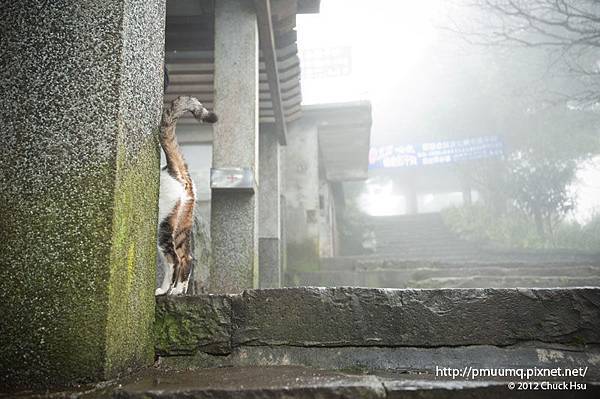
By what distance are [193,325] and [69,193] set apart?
Result: 901 millimetres

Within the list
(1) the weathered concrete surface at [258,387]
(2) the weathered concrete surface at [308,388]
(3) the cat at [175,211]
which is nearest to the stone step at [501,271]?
(3) the cat at [175,211]

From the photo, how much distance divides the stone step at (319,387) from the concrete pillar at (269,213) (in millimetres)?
5213

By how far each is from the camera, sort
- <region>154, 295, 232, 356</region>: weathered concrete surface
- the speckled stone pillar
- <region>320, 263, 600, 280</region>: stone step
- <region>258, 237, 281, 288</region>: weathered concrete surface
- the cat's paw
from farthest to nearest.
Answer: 1. <region>320, 263, 600, 280</region>: stone step
2. <region>258, 237, 281, 288</region>: weathered concrete surface
3. the cat's paw
4. <region>154, 295, 232, 356</region>: weathered concrete surface
5. the speckled stone pillar

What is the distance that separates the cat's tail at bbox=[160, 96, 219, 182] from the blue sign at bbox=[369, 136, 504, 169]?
19.6 meters

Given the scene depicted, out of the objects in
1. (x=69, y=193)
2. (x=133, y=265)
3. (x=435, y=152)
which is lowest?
(x=133, y=265)

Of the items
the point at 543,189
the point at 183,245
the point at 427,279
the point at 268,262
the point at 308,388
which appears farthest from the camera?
the point at 543,189

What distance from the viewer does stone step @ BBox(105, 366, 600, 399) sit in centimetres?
147

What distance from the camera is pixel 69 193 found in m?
1.53

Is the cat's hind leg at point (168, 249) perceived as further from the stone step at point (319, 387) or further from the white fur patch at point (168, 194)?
the stone step at point (319, 387)

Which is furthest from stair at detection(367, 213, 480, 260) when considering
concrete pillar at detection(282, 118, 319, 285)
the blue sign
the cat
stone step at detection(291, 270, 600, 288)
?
the cat

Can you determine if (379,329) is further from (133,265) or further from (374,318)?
(133,265)

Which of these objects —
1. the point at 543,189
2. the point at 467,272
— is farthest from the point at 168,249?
the point at 543,189

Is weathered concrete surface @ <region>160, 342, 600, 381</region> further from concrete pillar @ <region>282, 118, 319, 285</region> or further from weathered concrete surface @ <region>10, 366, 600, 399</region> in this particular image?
concrete pillar @ <region>282, 118, 319, 285</region>

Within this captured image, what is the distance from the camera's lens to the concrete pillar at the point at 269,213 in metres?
6.92
